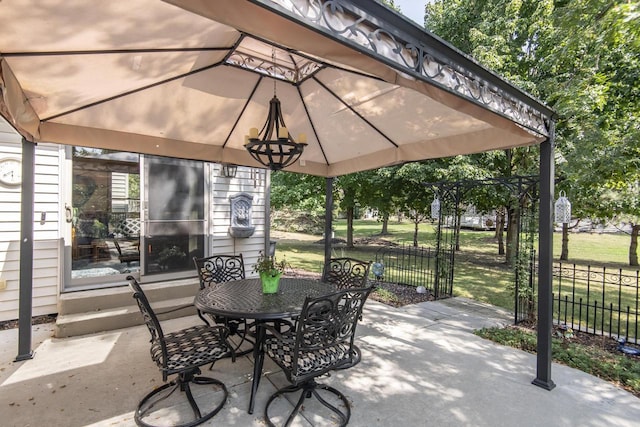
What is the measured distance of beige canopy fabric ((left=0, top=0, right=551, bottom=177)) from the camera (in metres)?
1.52

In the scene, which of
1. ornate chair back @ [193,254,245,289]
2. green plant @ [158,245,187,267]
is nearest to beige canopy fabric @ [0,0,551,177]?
ornate chair back @ [193,254,245,289]

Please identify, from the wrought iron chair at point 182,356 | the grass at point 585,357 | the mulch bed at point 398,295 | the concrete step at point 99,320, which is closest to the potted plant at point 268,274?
the wrought iron chair at point 182,356

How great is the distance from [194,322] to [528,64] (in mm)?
9540

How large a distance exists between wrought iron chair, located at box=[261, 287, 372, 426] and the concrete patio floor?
221mm

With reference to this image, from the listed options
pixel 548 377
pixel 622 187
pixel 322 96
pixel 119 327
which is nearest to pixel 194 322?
pixel 119 327

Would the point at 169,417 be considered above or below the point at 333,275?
below

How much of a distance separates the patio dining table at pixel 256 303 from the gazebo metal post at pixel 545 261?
2022 millimetres

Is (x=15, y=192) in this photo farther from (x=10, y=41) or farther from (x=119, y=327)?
(x=10, y=41)

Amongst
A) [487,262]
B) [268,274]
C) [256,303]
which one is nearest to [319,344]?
[256,303]

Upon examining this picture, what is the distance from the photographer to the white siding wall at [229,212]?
5.71 metres

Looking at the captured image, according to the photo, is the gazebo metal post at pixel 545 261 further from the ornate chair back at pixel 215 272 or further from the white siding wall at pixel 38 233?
Result: the white siding wall at pixel 38 233

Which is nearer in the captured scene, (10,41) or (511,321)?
(10,41)

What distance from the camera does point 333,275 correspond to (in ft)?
13.1

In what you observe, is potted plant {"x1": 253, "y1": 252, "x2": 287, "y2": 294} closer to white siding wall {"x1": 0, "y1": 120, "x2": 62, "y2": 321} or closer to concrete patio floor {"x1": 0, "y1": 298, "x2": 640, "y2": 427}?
concrete patio floor {"x1": 0, "y1": 298, "x2": 640, "y2": 427}
